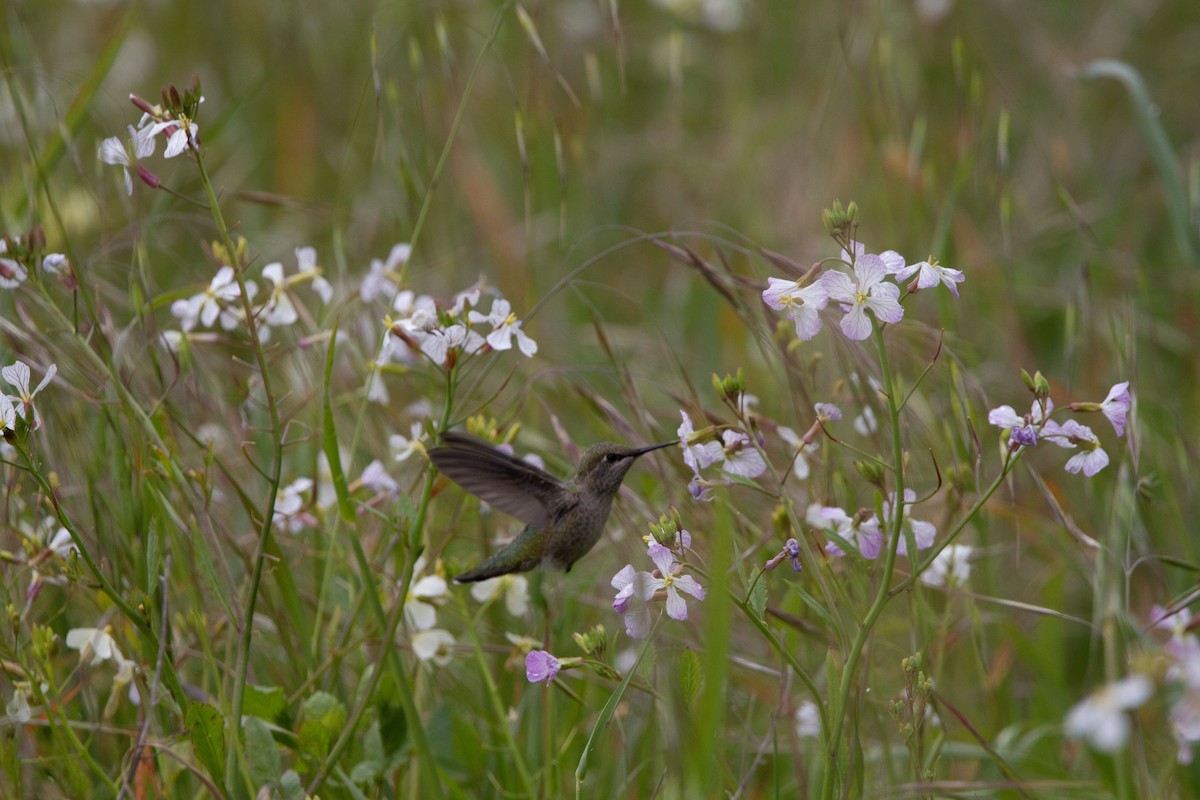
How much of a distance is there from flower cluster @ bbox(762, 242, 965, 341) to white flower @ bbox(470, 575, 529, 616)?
2.75 ft

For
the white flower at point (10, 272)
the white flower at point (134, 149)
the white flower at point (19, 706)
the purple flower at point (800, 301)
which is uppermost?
the white flower at point (134, 149)

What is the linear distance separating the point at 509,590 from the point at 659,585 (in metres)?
0.67

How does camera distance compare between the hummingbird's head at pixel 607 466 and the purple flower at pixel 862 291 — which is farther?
the hummingbird's head at pixel 607 466

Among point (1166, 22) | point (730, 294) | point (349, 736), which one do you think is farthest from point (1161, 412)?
point (1166, 22)

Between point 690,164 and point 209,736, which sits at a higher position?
point 690,164

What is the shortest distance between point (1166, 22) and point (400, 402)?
13.1 feet

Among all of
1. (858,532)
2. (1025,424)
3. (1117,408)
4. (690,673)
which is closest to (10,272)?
(690,673)

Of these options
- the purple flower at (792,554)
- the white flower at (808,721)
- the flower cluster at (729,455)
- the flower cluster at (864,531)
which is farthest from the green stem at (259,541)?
the white flower at (808,721)

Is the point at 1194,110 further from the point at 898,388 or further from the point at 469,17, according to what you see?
the point at 898,388

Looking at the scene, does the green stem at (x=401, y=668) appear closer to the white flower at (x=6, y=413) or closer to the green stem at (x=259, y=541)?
the green stem at (x=259, y=541)

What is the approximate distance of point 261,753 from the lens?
183 cm

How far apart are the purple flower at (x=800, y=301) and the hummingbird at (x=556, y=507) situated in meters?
0.37

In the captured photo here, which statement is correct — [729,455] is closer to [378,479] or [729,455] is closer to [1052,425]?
[1052,425]

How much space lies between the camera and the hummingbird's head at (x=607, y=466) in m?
1.96
